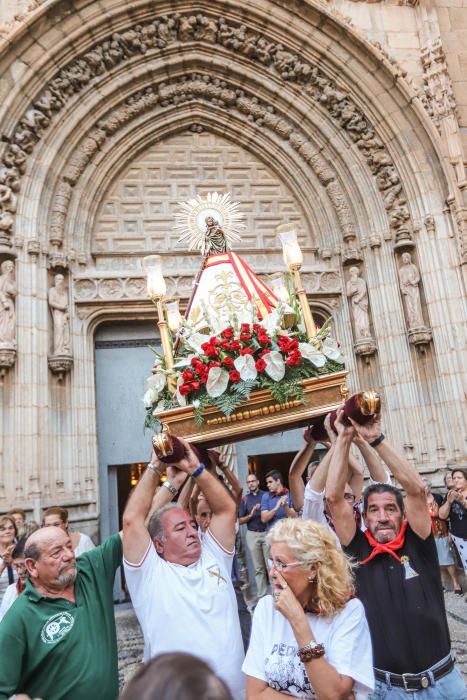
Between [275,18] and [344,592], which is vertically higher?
[275,18]

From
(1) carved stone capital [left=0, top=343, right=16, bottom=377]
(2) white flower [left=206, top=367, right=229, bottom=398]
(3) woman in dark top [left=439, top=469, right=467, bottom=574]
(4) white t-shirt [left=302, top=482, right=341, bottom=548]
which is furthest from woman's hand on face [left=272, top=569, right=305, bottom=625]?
(1) carved stone capital [left=0, top=343, right=16, bottom=377]

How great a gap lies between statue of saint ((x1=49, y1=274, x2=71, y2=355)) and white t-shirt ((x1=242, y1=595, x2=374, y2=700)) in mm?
6967

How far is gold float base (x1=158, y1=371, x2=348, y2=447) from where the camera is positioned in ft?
10.6

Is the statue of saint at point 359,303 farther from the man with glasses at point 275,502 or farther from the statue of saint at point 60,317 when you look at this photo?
the statue of saint at point 60,317

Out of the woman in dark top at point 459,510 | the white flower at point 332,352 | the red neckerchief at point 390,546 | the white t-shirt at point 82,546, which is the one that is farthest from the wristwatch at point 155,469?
the woman in dark top at point 459,510

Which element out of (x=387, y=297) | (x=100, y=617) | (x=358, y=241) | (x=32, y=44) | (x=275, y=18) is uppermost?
(x=275, y=18)

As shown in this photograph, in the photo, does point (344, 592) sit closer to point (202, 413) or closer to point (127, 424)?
point (202, 413)

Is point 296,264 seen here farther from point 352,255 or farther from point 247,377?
point 352,255

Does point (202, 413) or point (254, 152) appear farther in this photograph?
point (254, 152)

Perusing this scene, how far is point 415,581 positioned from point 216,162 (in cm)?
939

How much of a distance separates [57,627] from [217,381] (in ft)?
4.94

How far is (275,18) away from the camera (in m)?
9.89

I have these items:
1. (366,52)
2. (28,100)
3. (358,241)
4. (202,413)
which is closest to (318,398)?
(202,413)

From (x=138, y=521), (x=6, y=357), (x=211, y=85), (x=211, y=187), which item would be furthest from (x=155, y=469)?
(x=211, y=85)
